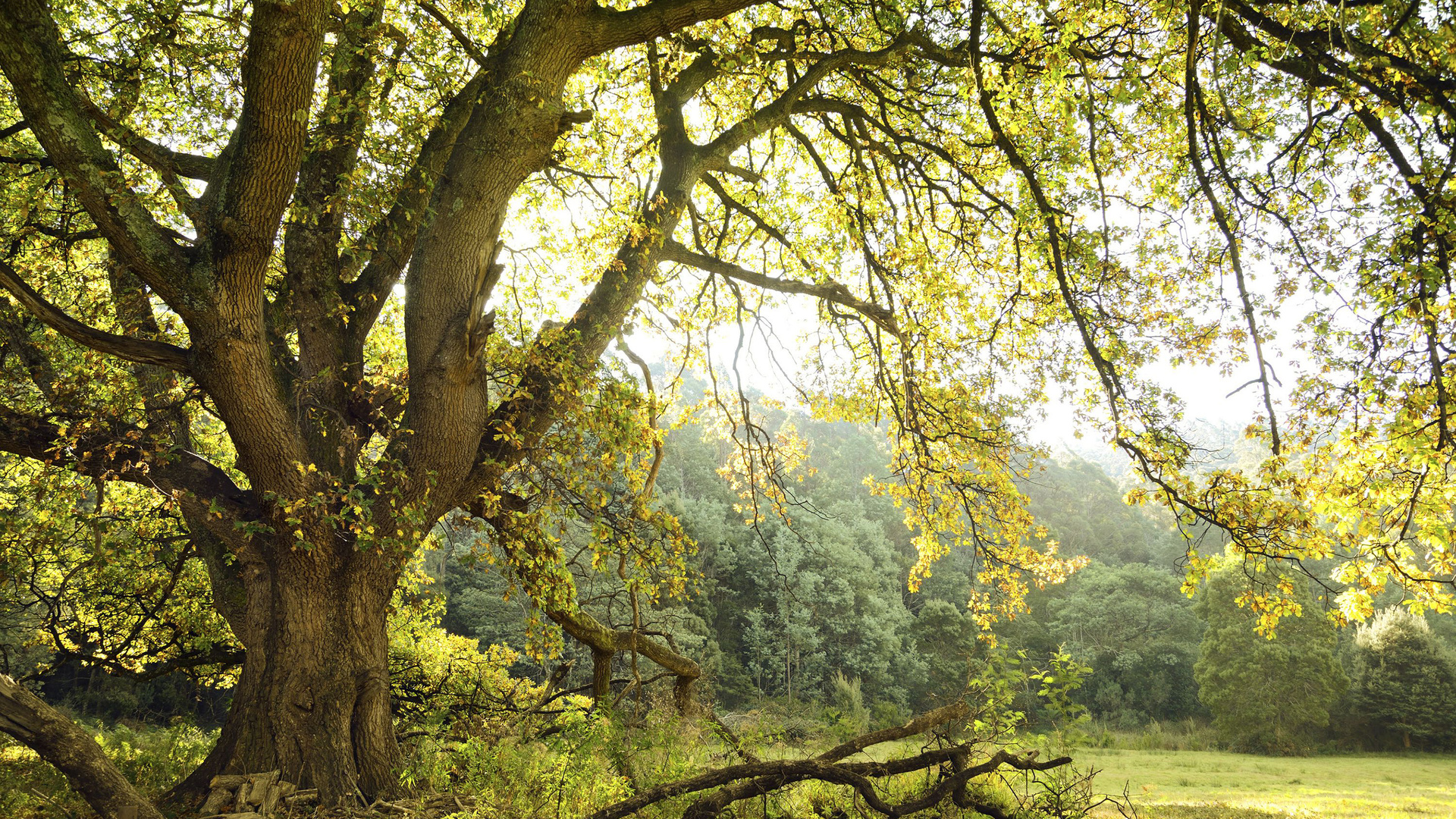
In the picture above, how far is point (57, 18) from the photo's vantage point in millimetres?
4594

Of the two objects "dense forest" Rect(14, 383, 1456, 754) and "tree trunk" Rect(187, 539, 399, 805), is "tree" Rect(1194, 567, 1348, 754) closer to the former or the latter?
"dense forest" Rect(14, 383, 1456, 754)

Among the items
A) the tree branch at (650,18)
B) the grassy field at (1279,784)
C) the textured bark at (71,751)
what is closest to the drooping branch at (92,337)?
the textured bark at (71,751)

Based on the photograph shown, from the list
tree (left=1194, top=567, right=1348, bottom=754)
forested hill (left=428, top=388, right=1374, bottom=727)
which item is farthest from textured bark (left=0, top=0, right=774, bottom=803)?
tree (left=1194, top=567, right=1348, bottom=754)

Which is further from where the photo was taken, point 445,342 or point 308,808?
point 445,342

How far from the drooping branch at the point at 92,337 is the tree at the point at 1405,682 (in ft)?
104

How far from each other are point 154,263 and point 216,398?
700mm

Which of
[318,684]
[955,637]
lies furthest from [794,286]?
[955,637]

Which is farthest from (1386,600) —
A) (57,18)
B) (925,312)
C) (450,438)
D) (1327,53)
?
(57,18)

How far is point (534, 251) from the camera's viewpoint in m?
6.72

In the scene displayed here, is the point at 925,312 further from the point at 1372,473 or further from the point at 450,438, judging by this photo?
the point at 450,438

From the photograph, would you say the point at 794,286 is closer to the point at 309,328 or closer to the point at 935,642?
the point at 309,328

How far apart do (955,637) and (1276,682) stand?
1049 cm

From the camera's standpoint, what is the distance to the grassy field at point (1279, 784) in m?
6.38

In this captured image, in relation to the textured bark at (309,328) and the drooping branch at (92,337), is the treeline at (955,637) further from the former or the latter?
the drooping branch at (92,337)
